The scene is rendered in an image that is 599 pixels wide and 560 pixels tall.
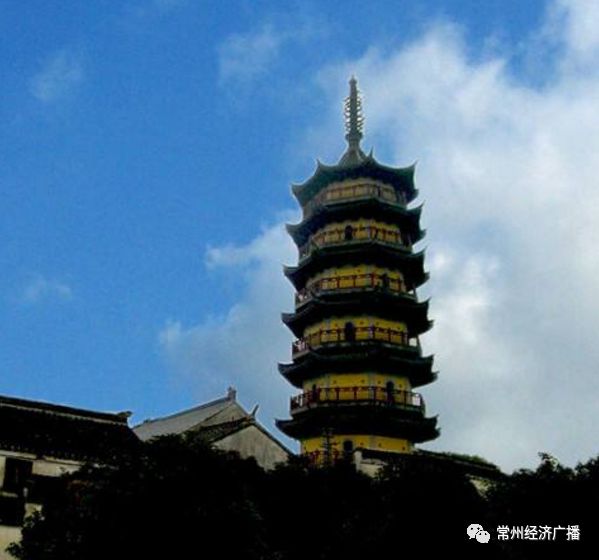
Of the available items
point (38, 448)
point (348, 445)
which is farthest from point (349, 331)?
point (38, 448)

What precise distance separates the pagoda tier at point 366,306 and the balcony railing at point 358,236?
8.83 ft

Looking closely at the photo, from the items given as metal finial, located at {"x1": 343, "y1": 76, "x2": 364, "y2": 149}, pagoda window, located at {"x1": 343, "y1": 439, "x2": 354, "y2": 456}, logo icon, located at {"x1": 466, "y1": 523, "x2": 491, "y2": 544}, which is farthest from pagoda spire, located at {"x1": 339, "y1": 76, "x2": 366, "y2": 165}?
logo icon, located at {"x1": 466, "y1": 523, "x2": 491, "y2": 544}

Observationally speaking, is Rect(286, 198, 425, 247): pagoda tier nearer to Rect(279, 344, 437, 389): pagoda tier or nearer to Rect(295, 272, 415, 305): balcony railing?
Rect(295, 272, 415, 305): balcony railing

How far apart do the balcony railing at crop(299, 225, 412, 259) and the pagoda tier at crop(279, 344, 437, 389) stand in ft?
17.9

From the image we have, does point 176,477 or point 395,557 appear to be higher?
point 176,477

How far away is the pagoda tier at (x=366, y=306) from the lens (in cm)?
3719

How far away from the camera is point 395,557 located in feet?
50.3

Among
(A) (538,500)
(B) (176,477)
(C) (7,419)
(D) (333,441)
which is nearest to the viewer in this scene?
(B) (176,477)

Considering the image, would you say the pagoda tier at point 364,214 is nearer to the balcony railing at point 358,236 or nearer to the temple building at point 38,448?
the balcony railing at point 358,236

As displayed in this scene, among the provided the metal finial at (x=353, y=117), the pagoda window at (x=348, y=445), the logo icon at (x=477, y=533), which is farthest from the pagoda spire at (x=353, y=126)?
the logo icon at (x=477, y=533)

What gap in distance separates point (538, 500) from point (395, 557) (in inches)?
199

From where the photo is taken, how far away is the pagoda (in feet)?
116

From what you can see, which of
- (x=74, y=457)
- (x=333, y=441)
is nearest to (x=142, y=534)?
(x=74, y=457)

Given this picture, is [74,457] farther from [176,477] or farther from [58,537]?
[176,477]
